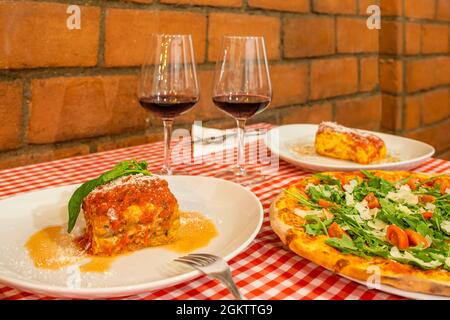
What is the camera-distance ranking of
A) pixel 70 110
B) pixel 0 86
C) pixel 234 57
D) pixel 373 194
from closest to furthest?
pixel 373 194, pixel 234 57, pixel 0 86, pixel 70 110

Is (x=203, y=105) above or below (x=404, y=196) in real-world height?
above

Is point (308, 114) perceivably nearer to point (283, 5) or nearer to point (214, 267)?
point (283, 5)

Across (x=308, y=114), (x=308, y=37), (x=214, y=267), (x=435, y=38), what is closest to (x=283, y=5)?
(x=308, y=37)

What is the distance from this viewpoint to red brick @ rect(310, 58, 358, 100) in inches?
79.1

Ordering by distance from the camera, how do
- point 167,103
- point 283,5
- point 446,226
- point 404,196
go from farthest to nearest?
point 283,5 < point 167,103 < point 404,196 < point 446,226

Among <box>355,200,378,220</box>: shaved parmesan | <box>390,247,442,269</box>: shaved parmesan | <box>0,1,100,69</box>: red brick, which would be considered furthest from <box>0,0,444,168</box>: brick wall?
<box>390,247,442,269</box>: shaved parmesan

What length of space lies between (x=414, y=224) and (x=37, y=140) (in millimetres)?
931

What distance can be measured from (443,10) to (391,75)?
613 mm

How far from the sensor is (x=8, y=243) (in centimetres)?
62

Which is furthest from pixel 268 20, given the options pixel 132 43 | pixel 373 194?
pixel 373 194

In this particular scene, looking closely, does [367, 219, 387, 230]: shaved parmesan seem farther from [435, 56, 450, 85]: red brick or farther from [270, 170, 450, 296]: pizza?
[435, 56, 450, 85]: red brick

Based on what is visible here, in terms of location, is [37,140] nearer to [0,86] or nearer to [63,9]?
[0,86]

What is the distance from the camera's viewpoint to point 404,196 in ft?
2.34

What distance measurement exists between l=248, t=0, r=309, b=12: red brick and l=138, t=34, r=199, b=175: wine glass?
31.7 inches
